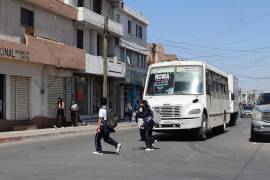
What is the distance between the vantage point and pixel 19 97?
3188 centimetres

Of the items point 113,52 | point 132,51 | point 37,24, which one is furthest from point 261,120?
point 132,51

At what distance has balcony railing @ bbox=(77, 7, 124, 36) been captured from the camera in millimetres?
39531

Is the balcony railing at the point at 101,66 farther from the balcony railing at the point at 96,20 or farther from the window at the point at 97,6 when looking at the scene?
the window at the point at 97,6

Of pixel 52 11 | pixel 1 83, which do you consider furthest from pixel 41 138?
pixel 52 11

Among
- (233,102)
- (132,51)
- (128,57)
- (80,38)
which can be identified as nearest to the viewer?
(233,102)

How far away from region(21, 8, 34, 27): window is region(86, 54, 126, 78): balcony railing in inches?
302

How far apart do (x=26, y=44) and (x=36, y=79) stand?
127 inches

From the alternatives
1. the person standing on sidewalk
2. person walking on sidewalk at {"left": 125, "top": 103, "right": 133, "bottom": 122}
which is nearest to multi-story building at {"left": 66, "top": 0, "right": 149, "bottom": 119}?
person walking on sidewalk at {"left": 125, "top": 103, "right": 133, "bottom": 122}

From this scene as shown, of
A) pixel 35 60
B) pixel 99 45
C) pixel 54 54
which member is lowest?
pixel 35 60

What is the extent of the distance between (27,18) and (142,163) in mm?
20517

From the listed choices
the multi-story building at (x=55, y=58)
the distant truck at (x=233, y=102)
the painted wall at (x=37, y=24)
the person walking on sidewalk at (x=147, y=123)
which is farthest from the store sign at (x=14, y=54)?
the distant truck at (x=233, y=102)

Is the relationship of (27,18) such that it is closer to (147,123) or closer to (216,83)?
(216,83)

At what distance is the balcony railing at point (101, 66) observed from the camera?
40.8m

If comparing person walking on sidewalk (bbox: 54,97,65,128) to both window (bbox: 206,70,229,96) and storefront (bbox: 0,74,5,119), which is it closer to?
storefront (bbox: 0,74,5,119)
